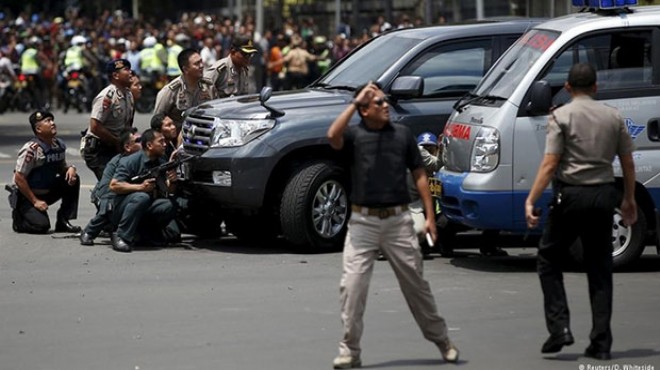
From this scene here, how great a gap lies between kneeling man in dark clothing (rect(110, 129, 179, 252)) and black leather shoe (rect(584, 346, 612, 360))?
5588mm

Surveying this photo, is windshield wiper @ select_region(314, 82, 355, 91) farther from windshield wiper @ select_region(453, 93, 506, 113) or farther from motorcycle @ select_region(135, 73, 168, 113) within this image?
motorcycle @ select_region(135, 73, 168, 113)

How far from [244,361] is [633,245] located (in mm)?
4322

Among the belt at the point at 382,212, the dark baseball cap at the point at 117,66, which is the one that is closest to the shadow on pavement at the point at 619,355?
the belt at the point at 382,212

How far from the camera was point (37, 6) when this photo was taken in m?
70.4

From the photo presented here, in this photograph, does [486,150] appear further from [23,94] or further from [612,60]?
[23,94]

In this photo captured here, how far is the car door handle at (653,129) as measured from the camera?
1182 centimetres

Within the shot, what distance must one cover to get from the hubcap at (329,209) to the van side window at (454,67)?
3.84 feet

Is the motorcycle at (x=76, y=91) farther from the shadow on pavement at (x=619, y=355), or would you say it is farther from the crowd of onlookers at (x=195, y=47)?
the shadow on pavement at (x=619, y=355)

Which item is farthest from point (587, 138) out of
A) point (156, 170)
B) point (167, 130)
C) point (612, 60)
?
point (167, 130)

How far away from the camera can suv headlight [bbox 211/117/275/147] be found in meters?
13.0

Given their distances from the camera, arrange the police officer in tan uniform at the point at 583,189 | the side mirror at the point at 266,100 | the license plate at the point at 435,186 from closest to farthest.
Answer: the police officer in tan uniform at the point at 583,189, the license plate at the point at 435,186, the side mirror at the point at 266,100

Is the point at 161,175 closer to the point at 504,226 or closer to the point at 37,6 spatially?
the point at 504,226

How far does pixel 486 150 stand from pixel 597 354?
3.47 metres

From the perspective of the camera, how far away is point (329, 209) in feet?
43.1
